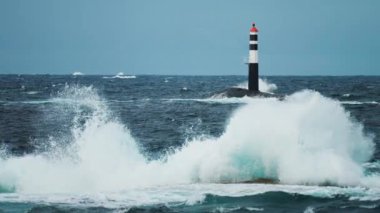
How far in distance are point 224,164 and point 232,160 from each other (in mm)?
354

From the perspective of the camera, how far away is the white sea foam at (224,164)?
17156 mm

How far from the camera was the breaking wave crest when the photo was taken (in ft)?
59.6

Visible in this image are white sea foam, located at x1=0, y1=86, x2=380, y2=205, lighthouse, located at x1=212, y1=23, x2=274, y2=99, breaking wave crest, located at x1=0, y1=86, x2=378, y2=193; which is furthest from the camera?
lighthouse, located at x1=212, y1=23, x2=274, y2=99

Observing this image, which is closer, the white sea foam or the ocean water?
the ocean water

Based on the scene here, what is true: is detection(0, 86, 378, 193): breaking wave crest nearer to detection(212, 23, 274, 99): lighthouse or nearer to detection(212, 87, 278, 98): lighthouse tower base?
detection(212, 23, 274, 99): lighthouse

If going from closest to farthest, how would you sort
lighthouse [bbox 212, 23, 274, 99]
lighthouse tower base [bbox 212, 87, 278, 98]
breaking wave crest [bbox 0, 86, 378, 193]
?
1. breaking wave crest [bbox 0, 86, 378, 193]
2. lighthouse [bbox 212, 23, 274, 99]
3. lighthouse tower base [bbox 212, 87, 278, 98]

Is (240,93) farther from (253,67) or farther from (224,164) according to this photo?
(224,164)

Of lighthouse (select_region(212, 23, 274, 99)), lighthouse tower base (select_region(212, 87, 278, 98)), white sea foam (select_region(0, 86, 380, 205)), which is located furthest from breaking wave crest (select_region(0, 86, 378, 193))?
lighthouse tower base (select_region(212, 87, 278, 98))

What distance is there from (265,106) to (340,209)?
24.4 ft

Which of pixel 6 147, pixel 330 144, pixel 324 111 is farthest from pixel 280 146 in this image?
pixel 6 147

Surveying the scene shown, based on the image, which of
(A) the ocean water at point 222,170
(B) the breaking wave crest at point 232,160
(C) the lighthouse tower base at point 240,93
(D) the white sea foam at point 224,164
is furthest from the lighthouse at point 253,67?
(B) the breaking wave crest at point 232,160

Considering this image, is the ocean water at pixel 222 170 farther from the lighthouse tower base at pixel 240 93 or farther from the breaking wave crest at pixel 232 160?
the lighthouse tower base at pixel 240 93

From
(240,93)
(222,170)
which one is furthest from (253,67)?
(222,170)

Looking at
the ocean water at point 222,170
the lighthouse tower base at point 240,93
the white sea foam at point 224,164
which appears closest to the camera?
the ocean water at point 222,170
